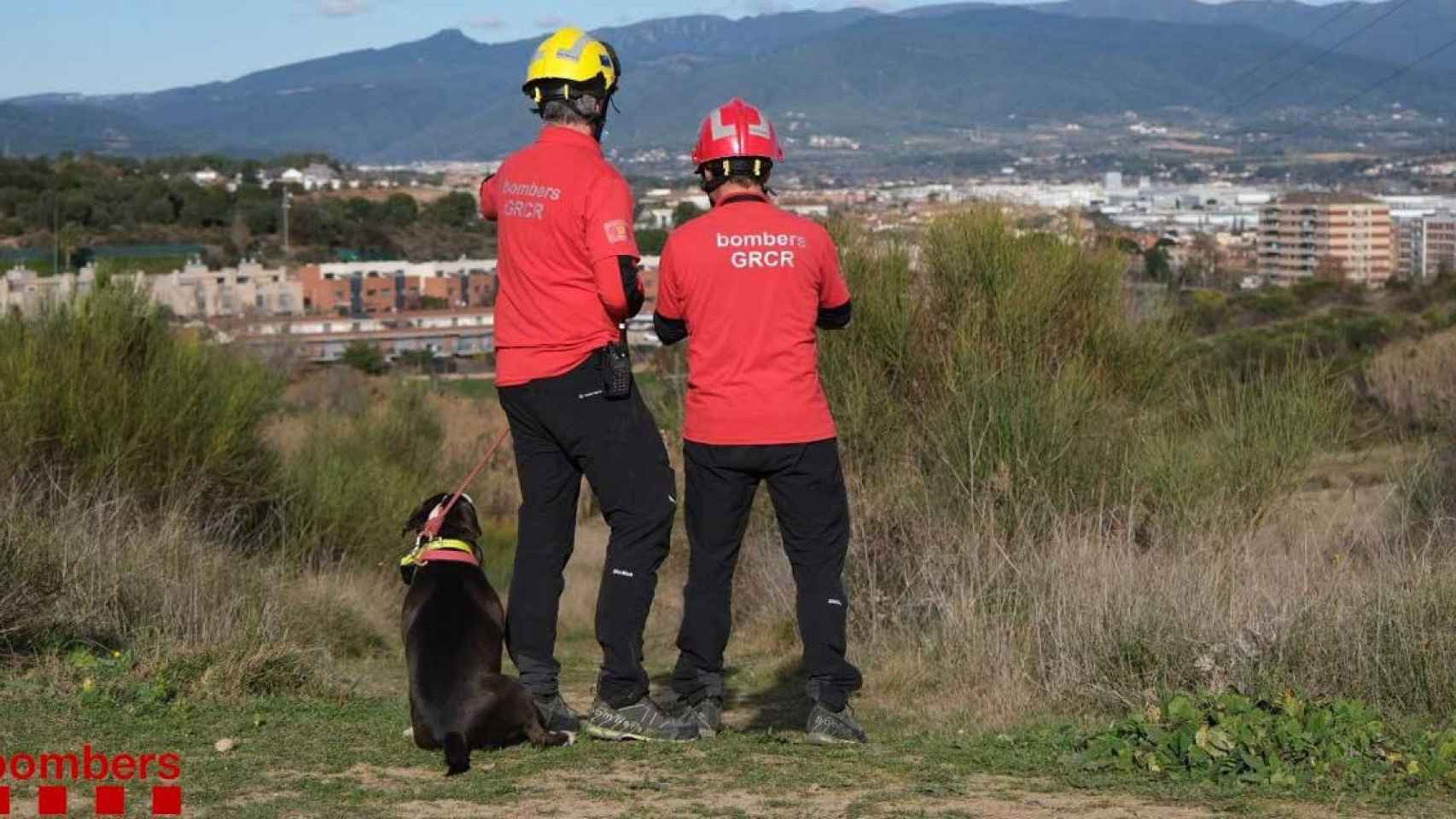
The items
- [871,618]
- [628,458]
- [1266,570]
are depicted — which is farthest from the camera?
[871,618]

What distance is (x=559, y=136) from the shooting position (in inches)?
267

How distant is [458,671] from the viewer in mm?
Result: 6367

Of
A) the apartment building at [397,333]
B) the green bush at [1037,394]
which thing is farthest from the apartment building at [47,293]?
the apartment building at [397,333]

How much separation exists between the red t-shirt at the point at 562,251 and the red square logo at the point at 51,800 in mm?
2039

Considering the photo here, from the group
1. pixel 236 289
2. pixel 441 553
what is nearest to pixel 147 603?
pixel 441 553

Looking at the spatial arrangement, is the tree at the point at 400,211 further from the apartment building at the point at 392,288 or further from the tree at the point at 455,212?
the apartment building at the point at 392,288

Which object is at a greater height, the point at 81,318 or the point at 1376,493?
the point at 81,318

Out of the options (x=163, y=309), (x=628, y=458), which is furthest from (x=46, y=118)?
(x=628, y=458)

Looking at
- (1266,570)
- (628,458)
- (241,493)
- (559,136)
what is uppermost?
(559,136)

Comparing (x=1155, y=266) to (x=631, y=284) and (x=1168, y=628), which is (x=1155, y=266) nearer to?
(x=1168, y=628)

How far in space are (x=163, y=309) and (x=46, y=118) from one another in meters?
175

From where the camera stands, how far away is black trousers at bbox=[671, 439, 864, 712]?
6746 millimetres

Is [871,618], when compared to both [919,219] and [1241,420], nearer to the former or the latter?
[1241,420]

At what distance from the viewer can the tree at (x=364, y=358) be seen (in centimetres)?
3835
